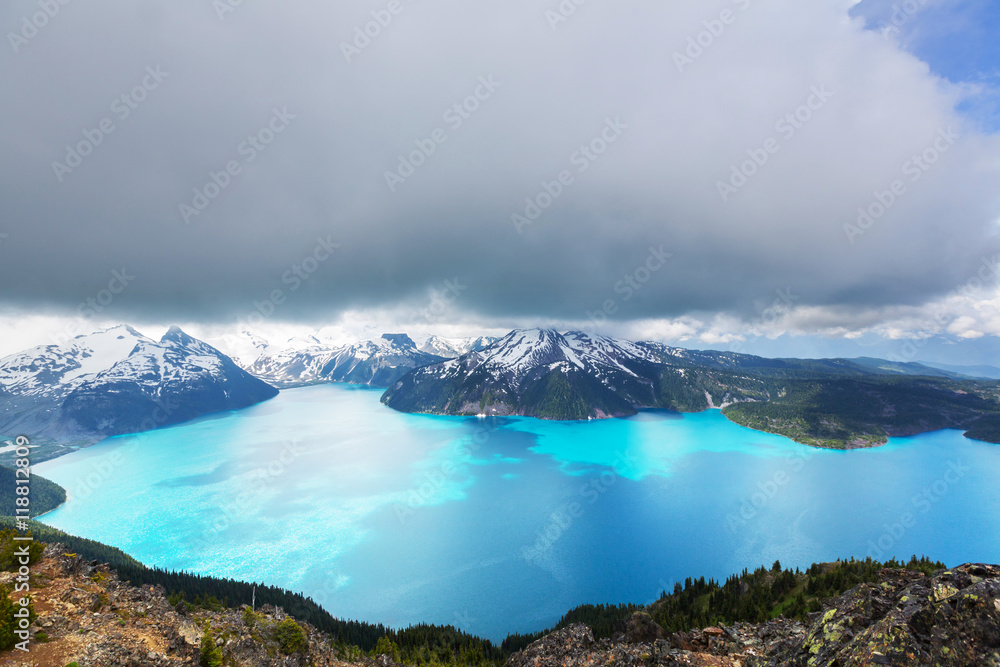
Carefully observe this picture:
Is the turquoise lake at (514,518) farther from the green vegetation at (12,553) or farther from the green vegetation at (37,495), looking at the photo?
the green vegetation at (12,553)

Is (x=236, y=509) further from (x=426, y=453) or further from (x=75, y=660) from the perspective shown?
(x=75, y=660)

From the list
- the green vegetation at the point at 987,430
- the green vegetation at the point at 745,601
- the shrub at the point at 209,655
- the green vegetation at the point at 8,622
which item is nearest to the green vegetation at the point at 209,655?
the shrub at the point at 209,655

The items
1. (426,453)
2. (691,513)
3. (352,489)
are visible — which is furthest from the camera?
(426,453)

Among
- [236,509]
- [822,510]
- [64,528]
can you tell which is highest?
[822,510]

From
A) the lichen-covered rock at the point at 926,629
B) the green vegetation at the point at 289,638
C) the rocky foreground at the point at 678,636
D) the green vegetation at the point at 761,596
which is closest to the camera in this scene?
the lichen-covered rock at the point at 926,629

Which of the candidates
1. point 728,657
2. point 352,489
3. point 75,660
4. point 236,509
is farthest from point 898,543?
point 236,509

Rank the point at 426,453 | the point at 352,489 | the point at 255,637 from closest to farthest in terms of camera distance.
Answer: the point at 255,637
the point at 352,489
the point at 426,453

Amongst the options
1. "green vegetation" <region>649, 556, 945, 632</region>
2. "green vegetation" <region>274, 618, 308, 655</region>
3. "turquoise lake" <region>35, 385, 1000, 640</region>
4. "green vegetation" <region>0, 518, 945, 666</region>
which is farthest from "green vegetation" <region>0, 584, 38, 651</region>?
"turquoise lake" <region>35, 385, 1000, 640</region>
